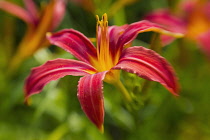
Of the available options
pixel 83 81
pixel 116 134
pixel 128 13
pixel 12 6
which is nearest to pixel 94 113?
pixel 83 81

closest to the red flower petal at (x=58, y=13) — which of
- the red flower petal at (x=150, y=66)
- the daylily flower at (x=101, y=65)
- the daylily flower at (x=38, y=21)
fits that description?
the daylily flower at (x=38, y=21)

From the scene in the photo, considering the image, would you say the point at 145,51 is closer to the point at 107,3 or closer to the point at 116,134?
the point at 107,3

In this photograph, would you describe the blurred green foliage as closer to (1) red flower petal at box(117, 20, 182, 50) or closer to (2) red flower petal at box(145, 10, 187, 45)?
(2) red flower petal at box(145, 10, 187, 45)

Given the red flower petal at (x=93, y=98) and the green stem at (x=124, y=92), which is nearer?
the red flower petal at (x=93, y=98)

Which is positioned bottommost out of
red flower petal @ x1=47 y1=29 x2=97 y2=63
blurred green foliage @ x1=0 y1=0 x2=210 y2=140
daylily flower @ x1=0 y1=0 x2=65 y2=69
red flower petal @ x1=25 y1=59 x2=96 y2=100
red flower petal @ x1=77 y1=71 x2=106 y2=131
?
blurred green foliage @ x1=0 y1=0 x2=210 y2=140

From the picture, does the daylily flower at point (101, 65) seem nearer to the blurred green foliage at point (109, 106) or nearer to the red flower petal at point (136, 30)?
the red flower petal at point (136, 30)

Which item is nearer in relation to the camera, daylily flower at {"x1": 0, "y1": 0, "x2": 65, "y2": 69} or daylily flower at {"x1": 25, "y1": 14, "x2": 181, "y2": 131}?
daylily flower at {"x1": 25, "y1": 14, "x2": 181, "y2": 131}

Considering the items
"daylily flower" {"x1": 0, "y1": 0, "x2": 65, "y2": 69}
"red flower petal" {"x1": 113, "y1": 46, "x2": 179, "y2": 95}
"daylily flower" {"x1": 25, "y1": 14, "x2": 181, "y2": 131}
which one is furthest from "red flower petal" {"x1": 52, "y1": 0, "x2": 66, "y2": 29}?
"red flower petal" {"x1": 113, "y1": 46, "x2": 179, "y2": 95}
